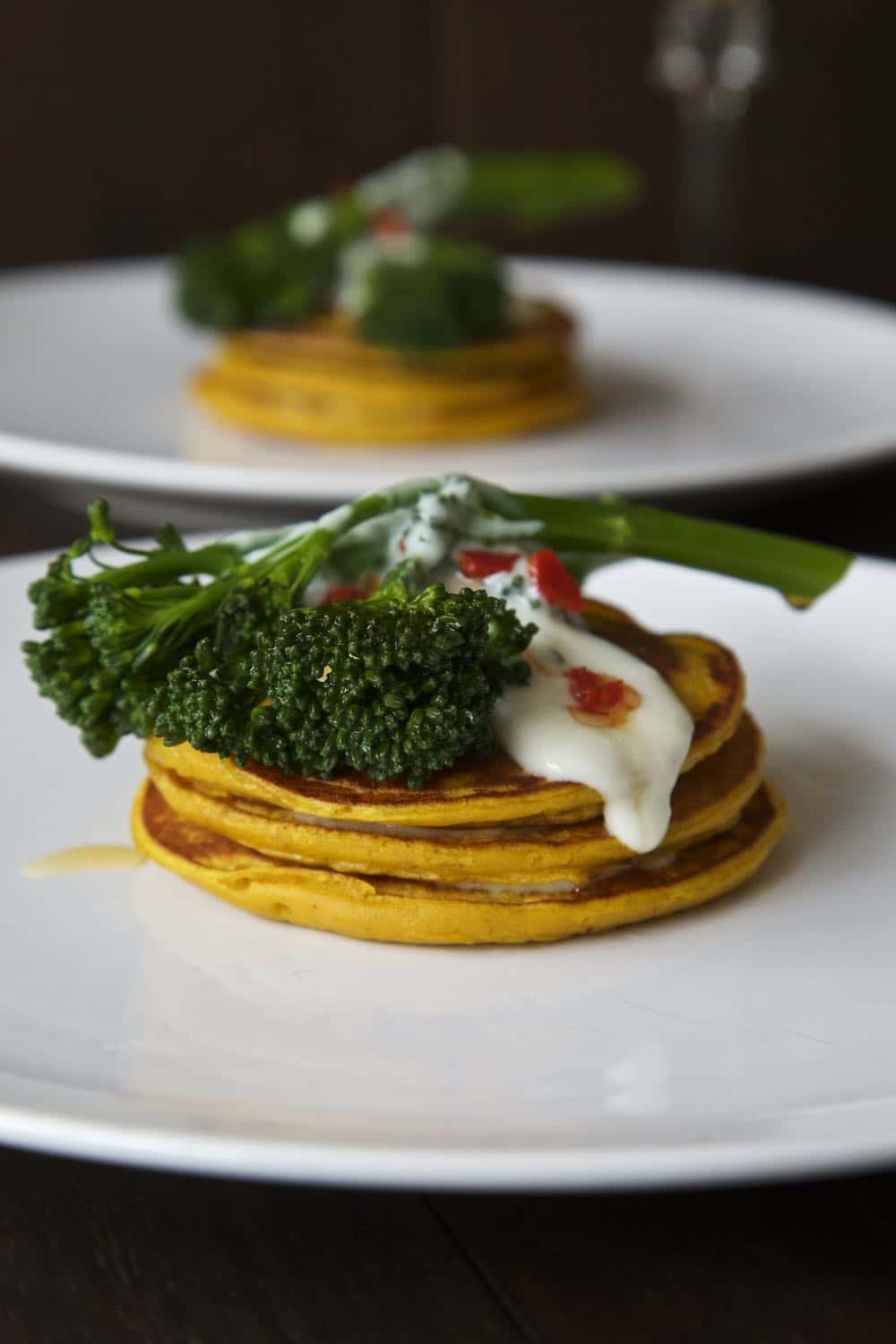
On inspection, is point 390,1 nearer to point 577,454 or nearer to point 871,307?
point 871,307

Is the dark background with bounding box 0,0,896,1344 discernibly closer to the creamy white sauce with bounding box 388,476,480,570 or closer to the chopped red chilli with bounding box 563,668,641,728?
the creamy white sauce with bounding box 388,476,480,570

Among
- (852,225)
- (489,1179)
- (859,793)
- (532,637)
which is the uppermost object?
(532,637)

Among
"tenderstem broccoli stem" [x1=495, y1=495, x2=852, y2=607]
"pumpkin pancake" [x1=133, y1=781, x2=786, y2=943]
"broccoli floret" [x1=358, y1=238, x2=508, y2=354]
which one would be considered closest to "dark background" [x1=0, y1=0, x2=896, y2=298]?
"broccoli floret" [x1=358, y1=238, x2=508, y2=354]

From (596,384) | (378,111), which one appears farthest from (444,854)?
(378,111)

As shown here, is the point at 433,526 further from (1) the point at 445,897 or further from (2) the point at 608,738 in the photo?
(1) the point at 445,897

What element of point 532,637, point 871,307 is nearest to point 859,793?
point 532,637
